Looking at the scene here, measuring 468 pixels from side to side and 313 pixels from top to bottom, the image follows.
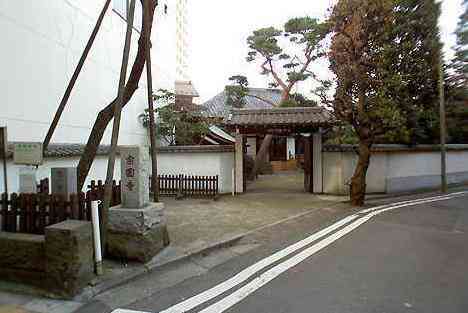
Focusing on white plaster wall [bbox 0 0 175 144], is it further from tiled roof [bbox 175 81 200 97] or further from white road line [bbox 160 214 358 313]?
tiled roof [bbox 175 81 200 97]

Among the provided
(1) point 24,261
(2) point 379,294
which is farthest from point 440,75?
(1) point 24,261

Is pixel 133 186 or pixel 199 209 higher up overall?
pixel 133 186

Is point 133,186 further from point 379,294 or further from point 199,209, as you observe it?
point 199,209

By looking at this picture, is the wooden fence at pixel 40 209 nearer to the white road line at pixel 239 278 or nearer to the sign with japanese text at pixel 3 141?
the sign with japanese text at pixel 3 141

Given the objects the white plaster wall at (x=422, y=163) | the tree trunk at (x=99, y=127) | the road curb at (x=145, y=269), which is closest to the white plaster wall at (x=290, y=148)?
the white plaster wall at (x=422, y=163)

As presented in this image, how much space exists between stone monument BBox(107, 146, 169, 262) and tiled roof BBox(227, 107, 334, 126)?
28.5ft

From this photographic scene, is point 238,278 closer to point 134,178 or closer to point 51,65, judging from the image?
point 134,178

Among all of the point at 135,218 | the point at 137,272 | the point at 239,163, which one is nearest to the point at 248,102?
the point at 239,163

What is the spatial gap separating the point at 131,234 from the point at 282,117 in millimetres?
10523

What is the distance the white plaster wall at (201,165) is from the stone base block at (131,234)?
901 cm

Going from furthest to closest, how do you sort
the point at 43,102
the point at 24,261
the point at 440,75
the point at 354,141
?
1. the point at 354,141
2. the point at 440,75
3. the point at 43,102
4. the point at 24,261

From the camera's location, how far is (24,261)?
14.6 ft

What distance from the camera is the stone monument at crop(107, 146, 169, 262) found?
5246 mm

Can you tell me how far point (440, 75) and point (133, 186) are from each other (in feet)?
43.2
